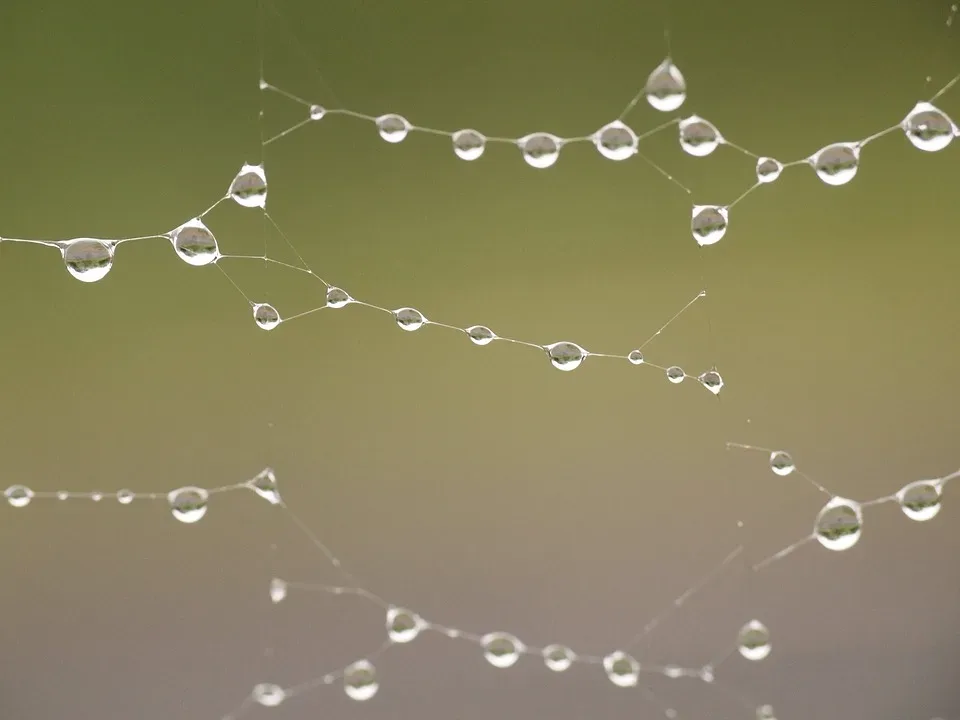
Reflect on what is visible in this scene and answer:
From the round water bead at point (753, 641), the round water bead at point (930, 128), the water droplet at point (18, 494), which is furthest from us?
the water droplet at point (18, 494)

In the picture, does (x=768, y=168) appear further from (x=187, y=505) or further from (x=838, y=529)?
(x=187, y=505)

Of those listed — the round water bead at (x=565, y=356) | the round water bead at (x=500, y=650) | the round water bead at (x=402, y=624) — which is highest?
the round water bead at (x=565, y=356)

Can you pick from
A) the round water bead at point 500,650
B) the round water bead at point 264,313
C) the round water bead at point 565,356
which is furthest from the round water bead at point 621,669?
the round water bead at point 264,313

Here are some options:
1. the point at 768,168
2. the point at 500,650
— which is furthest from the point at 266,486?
the point at 768,168

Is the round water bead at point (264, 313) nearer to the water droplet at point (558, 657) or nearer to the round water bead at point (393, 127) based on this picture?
the round water bead at point (393, 127)

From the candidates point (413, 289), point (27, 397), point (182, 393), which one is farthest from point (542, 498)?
point (27, 397)

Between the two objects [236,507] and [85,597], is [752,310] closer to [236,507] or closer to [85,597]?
[236,507]

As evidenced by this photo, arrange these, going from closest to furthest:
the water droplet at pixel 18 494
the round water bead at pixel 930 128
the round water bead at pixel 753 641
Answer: the round water bead at pixel 930 128 → the round water bead at pixel 753 641 → the water droplet at pixel 18 494
